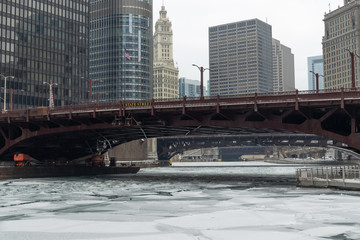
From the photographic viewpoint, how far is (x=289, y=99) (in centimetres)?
5575

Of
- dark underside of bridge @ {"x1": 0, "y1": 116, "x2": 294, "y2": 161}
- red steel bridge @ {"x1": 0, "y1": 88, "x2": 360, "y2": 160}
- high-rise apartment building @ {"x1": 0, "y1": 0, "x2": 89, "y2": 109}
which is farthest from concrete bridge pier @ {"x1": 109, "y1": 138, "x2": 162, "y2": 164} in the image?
red steel bridge @ {"x1": 0, "y1": 88, "x2": 360, "y2": 160}

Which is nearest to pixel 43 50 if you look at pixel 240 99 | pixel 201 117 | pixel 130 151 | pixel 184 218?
pixel 130 151

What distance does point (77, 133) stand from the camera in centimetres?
8331

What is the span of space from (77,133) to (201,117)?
27663 millimetres

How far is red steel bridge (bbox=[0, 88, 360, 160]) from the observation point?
180 ft

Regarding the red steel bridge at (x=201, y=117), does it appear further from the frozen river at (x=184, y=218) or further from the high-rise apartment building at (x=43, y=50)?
the high-rise apartment building at (x=43, y=50)

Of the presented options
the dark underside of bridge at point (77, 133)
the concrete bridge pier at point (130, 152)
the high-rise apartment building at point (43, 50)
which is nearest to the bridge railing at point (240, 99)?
the dark underside of bridge at point (77, 133)

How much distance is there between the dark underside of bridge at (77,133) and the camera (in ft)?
244

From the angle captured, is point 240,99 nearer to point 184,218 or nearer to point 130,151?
point 184,218

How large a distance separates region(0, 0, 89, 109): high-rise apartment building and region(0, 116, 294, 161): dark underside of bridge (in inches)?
1776

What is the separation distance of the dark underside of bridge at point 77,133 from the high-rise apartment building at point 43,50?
45.1 metres

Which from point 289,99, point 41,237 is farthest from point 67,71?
point 41,237

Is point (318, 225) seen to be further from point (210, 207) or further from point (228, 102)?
point (228, 102)

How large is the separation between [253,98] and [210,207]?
84.8ft
